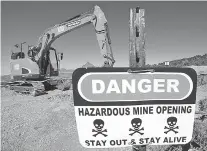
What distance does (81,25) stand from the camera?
41.2 feet

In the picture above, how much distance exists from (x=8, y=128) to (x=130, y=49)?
22.4 ft

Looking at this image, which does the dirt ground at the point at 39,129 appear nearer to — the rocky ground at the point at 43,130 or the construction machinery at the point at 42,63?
the rocky ground at the point at 43,130

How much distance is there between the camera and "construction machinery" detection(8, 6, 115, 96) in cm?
1248

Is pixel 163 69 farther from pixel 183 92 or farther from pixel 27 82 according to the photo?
pixel 27 82

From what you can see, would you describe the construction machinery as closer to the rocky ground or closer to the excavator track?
the excavator track

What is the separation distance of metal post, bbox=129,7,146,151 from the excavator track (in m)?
13.0

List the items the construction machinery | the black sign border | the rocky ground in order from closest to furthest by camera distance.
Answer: the black sign border, the rocky ground, the construction machinery

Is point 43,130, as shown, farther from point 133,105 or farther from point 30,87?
point 30,87

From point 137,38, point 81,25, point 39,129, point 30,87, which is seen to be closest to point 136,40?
point 137,38

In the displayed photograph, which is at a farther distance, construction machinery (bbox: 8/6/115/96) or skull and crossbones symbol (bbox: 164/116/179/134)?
construction machinery (bbox: 8/6/115/96)

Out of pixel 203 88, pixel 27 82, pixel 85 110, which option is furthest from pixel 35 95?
pixel 85 110

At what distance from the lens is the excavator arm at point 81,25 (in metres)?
10.6

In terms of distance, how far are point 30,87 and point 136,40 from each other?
547 inches

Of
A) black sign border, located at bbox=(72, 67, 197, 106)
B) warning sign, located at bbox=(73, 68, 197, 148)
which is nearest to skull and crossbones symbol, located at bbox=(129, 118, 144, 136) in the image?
warning sign, located at bbox=(73, 68, 197, 148)
